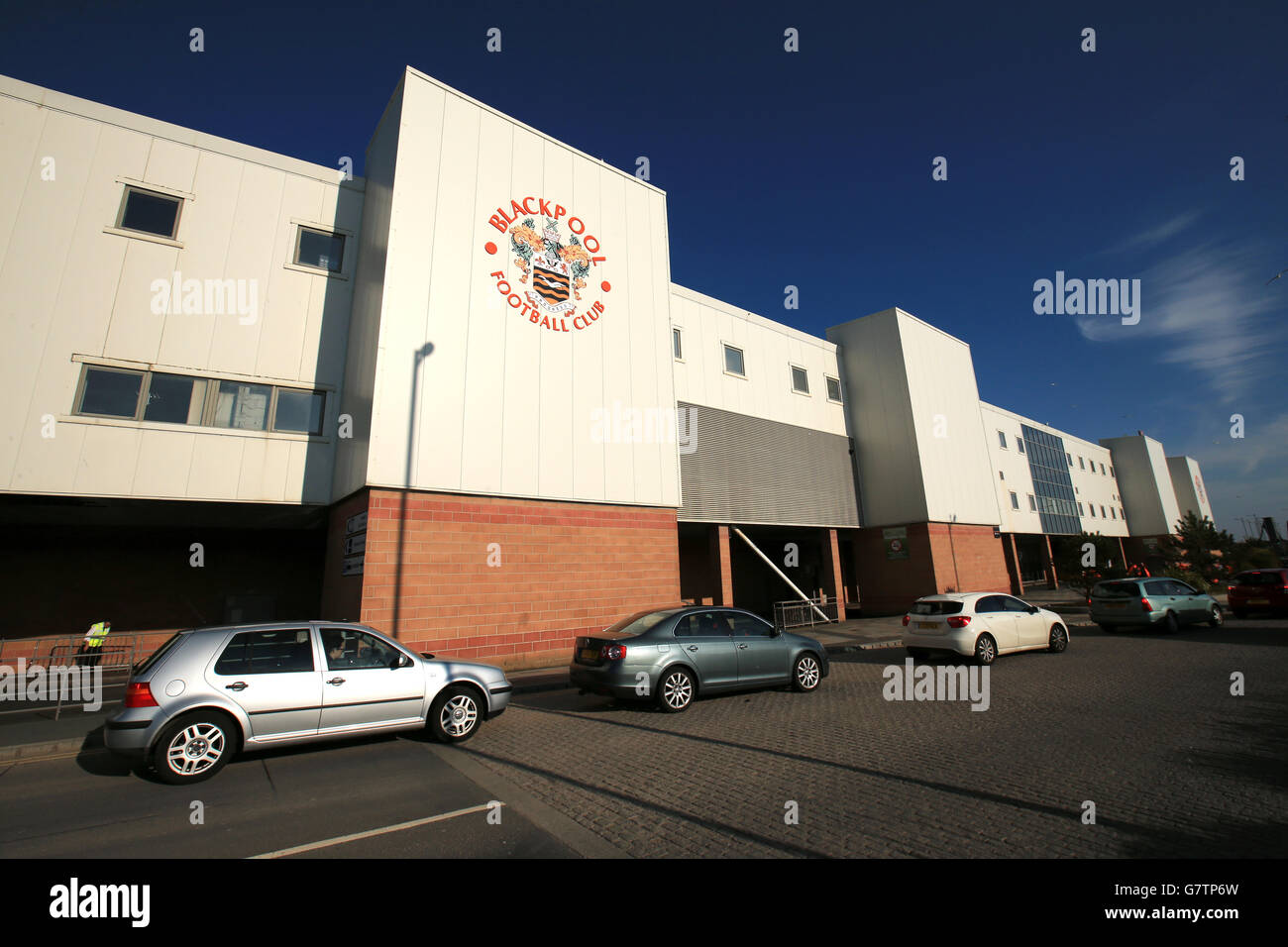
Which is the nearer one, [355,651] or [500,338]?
[355,651]

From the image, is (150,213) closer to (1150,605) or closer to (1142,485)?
(1150,605)

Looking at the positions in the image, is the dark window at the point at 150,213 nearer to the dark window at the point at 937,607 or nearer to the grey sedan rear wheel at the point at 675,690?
the grey sedan rear wheel at the point at 675,690

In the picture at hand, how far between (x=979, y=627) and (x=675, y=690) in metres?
6.98

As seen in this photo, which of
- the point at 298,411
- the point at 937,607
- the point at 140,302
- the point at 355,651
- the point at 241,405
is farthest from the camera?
the point at 298,411

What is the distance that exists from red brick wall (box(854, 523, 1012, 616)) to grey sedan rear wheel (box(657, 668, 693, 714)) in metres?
18.3

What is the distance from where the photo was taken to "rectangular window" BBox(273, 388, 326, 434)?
1280cm

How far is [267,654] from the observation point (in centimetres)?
627

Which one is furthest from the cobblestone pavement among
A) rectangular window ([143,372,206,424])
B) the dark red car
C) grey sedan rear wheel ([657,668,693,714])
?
the dark red car

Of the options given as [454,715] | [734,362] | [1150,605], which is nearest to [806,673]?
[454,715]

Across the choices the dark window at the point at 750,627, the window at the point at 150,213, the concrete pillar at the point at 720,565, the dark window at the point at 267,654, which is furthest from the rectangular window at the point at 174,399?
the concrete pillar at the point at 720,565

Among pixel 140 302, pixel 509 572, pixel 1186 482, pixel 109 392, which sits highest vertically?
pixel 1186 482
